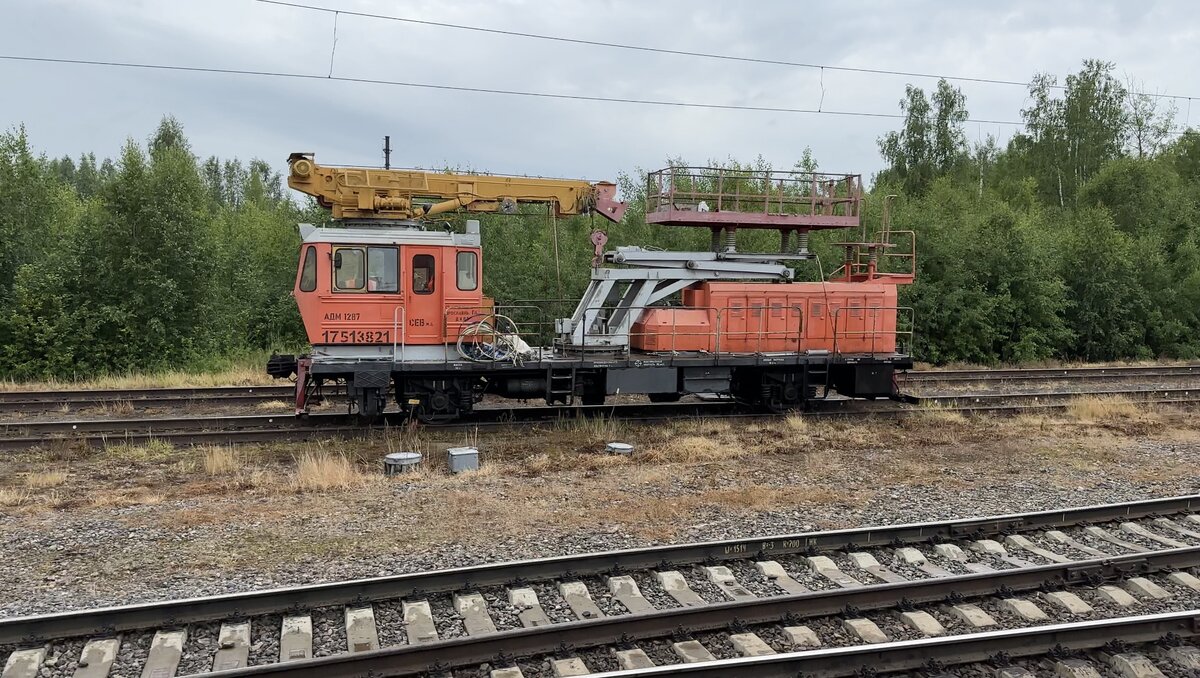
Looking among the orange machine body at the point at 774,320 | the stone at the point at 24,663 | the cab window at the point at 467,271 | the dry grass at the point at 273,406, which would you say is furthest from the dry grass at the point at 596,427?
the stone at the point at 24,663

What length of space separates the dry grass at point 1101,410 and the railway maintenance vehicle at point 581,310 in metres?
3.70

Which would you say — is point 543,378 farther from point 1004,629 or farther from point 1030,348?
point 1030,348

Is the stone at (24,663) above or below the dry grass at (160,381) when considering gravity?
below

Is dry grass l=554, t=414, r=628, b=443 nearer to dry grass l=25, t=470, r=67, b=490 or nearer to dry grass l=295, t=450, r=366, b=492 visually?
dry grass l=295, t=450, r=366, b=492

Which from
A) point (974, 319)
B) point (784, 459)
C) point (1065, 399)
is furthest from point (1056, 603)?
point (974, 319)

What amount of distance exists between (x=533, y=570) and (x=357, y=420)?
8.03 meters

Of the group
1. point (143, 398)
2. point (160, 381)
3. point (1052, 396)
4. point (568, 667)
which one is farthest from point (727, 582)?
point (160, 381)

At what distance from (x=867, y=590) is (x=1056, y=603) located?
5.09 feet

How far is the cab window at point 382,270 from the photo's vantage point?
1231 centimetres

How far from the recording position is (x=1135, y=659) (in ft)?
16.5

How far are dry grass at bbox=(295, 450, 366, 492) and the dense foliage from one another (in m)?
7.90

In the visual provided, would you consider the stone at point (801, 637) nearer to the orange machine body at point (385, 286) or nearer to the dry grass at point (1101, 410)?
the orange machine body at point (385, 286)

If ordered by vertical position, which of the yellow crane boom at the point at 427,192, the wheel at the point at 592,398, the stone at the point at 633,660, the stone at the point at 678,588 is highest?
the yellow crane boom at the point at 427,192

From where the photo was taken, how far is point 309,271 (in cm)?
1212
